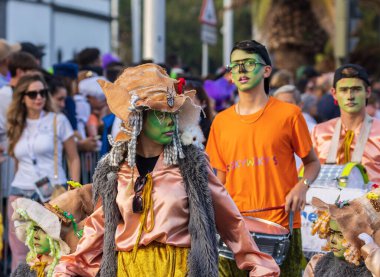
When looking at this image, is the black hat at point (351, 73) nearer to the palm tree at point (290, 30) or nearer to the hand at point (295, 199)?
the hand at point (295, 199)

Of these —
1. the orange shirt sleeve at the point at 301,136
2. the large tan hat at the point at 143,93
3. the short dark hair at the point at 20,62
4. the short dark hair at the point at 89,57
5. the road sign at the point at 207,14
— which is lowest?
the orange shirt sleeve at the point at 301,136

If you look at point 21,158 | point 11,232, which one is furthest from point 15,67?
point 11,232

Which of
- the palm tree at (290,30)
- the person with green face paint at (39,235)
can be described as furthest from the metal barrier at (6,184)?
the palm tree at (290,30)

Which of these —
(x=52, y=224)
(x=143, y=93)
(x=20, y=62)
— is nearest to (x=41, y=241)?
(x=52, y=224)

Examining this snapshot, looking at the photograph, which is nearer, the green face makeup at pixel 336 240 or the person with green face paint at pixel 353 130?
the green face makeup at pixel 336 240

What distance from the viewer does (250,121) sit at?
712 centimetres

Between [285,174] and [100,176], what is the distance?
6.62 ft

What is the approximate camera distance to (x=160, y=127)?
17.4 feet

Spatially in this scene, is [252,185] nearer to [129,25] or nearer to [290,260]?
[290,260]

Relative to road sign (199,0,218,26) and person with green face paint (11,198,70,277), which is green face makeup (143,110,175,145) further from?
road sign (199,0,218,26)

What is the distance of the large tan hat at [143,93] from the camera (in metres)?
5.24

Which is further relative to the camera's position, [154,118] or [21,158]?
[21,158]

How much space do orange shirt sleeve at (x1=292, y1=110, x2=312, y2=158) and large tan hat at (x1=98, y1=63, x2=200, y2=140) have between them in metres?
1.73

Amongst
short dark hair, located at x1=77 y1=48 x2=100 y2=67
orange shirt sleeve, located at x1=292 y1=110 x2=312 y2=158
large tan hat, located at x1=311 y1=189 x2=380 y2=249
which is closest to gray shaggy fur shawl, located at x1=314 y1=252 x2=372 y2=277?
large tan hat, located at x1=311 y1=189 x2=380 y2=249
